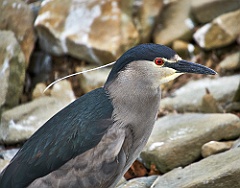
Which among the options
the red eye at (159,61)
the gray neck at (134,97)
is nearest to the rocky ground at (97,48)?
the gray neck at (134,97)

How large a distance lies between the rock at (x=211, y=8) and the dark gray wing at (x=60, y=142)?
9.13ft

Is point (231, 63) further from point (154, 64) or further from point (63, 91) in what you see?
point (154, 64)

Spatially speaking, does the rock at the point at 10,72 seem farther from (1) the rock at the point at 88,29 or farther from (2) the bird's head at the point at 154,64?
(2) the bird's head at the point at 154,64

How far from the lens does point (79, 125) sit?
13.2 ft

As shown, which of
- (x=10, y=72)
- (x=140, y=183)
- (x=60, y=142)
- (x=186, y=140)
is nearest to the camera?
(x=60, y=142)

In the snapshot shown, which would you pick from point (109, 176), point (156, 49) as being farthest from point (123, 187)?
point (156, 49)

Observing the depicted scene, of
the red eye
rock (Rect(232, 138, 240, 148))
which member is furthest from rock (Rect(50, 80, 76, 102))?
the red eye

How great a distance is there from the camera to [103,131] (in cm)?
399

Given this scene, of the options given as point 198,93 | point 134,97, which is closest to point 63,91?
point 198,93

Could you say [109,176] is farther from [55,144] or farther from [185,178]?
[185,178]

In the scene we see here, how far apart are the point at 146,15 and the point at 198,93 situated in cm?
125

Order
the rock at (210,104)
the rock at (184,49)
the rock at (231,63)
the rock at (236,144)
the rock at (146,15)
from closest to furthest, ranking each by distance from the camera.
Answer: the rock at (236,144) < the rock at (210,104) < the rock at (231,63) < the rock at (184,49) < the rock at (146,15)

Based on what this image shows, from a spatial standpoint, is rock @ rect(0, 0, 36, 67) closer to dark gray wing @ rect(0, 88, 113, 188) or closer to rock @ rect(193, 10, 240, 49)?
rock @ rect(193, 10, 240, 49)

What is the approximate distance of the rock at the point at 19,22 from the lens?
6582mm
